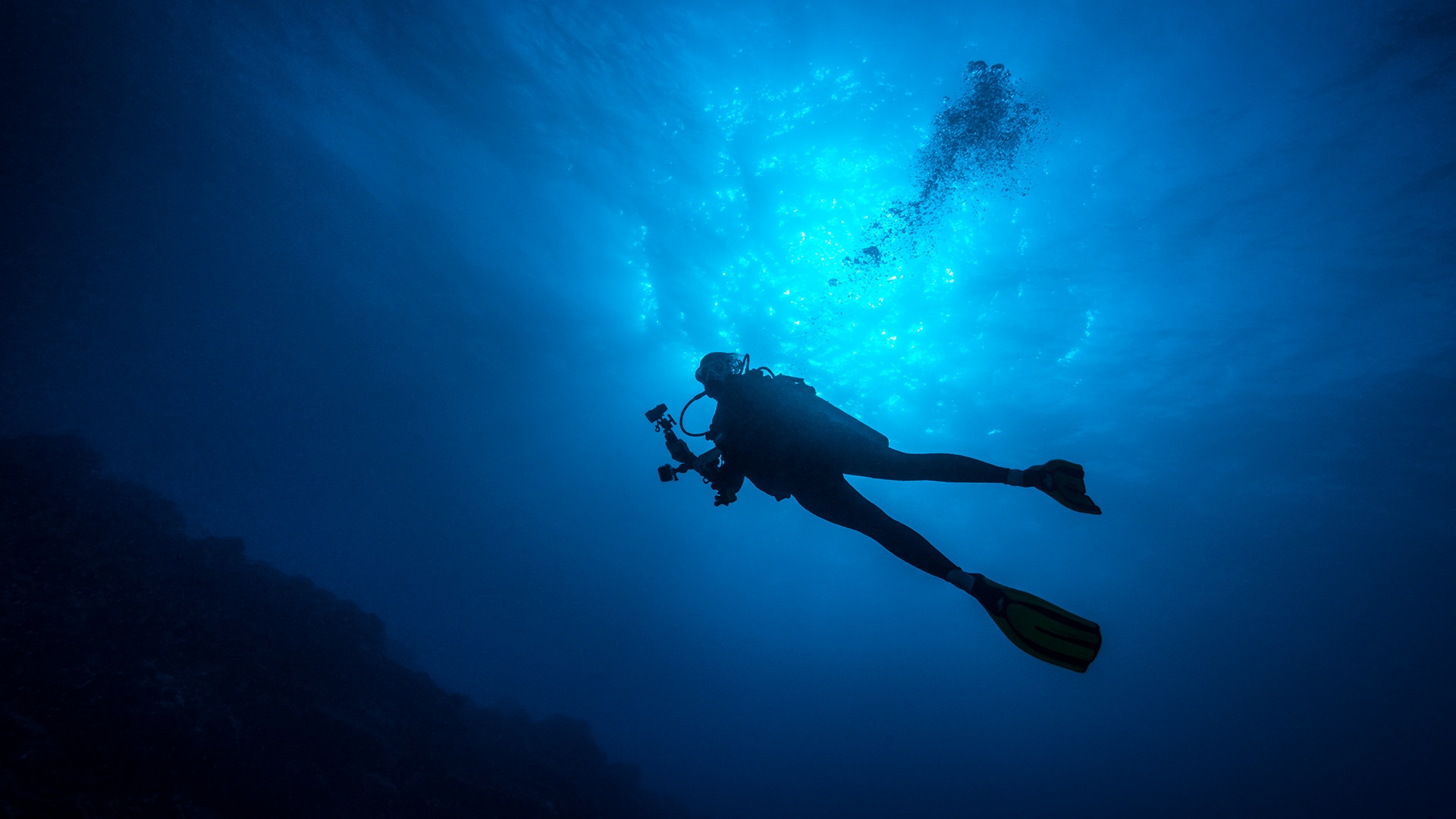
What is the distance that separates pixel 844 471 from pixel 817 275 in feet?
36.8

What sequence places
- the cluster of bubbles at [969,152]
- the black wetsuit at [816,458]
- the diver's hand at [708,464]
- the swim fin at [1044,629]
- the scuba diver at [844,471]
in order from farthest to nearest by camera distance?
Result: the cluster of bubbles at [969,152], the diver's hand at [708,464], the black wetsuit at [816,458], the scuba diver at [844,471], the swim fin at [1044,629]

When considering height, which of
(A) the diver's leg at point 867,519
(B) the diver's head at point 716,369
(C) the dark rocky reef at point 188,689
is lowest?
(C) the dark rocky reef at point 188,689

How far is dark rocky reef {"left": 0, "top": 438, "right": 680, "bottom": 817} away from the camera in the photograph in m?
4.77

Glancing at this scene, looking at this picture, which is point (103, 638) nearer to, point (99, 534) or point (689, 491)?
point (99, 534)

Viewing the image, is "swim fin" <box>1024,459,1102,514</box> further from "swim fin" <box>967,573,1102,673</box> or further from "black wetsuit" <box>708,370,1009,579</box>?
"swim fin" <box>967,573,1102,673</box>

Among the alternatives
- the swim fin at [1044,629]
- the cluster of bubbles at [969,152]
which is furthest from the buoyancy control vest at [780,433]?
the cluster of bubbles at [969,152]

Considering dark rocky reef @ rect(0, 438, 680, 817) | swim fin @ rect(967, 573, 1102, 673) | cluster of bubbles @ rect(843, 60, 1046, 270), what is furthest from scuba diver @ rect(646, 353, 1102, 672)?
cluster of bubbles @ rect(843, 60, 1046, 270)

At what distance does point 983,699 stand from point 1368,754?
34209mm

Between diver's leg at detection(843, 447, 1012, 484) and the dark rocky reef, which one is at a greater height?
diver's leg at detection(843, 447, 1012, 484)

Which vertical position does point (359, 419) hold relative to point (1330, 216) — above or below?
above

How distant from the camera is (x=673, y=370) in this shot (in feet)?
65.4

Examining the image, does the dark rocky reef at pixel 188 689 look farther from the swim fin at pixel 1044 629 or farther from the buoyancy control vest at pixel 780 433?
the swim fin at pixel 1044 629

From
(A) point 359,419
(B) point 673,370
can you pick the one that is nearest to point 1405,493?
(B) point 673,370

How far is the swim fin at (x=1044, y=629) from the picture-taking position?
2.90 meters
